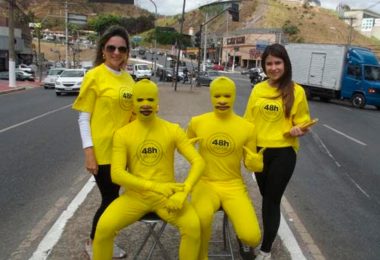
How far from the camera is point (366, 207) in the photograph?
239 inches

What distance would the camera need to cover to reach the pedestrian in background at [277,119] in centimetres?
375

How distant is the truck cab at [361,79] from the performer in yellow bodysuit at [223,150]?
21396mm

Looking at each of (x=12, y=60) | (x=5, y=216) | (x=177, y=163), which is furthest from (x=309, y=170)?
(x=12, y=60)

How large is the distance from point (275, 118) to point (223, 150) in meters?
0.50

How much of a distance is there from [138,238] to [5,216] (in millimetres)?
1709

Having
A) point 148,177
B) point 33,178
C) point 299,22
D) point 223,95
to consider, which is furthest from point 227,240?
point 299,22

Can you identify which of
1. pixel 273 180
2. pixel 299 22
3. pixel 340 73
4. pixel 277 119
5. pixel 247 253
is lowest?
pixel 247 253

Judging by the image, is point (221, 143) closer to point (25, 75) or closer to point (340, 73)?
point (340, 73)

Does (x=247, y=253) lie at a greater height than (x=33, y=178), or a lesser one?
greater

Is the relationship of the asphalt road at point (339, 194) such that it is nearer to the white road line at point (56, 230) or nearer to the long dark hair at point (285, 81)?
the long dark hair at point (285, 81)

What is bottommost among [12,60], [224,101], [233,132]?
[12,60]

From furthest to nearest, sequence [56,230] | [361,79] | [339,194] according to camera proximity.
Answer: [361,79] → [339,194] → [56,230]

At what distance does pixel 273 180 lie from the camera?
380 centimetres

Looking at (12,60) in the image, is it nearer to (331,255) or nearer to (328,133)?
(328,133)
